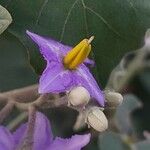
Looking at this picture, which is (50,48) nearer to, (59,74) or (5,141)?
(59,74)

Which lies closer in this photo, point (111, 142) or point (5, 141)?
point (5, 141)

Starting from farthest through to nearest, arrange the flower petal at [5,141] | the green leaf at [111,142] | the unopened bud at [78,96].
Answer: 1. the green leaf at [111,142]
2. the flower petal at [5,141]
3. the unopened bud at [78,96]

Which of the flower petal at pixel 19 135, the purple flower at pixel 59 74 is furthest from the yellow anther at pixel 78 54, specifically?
the flower petal at pixel 19 135

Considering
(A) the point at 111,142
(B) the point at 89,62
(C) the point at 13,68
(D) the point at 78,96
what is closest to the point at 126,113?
(A) the point at 111,142

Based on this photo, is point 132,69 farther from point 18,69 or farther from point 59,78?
point 59,78

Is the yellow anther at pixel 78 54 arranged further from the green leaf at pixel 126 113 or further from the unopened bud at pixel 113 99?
the green leaf at pixel 126 113

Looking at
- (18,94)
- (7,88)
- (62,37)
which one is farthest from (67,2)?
(7,88)
